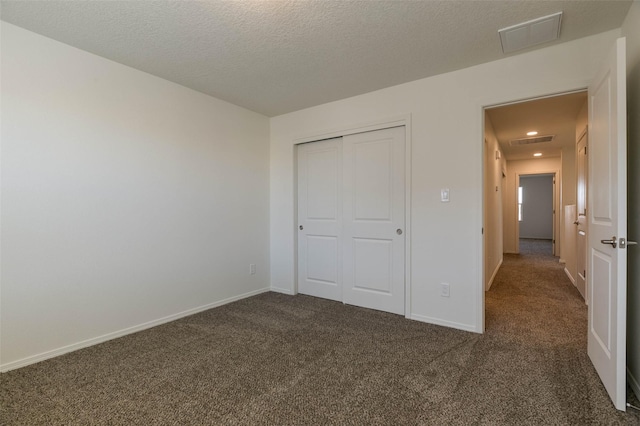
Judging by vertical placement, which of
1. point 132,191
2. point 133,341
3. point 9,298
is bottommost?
point 133,341

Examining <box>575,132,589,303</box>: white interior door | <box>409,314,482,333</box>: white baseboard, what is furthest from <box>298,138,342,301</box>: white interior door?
<box>575,132,589,303</box>: white interior door

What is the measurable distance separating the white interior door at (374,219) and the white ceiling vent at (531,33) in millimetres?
1140

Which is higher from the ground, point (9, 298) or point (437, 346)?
point (9, 298)

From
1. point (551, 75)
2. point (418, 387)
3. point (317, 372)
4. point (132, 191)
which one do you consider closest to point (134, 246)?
point (132, 191)

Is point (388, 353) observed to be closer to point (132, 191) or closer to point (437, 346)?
point (437, 346)

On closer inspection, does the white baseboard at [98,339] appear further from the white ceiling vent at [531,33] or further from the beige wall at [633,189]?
the white ceiling vent at [531,33]

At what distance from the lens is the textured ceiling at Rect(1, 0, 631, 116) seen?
1.94m

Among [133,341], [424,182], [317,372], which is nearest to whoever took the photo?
[317,372]

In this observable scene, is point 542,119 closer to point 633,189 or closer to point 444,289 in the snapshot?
point 633,189

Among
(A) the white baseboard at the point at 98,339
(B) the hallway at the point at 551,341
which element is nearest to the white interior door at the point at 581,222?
(B) the hallway at the point at 551,341

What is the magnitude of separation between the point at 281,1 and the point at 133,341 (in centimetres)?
285

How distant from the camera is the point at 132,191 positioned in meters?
2.79

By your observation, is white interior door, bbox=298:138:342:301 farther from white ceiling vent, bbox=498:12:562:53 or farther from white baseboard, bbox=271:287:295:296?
white ceiling vent, bbox=498:12:562:53

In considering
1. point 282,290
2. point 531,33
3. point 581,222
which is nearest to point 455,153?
point 531,33
